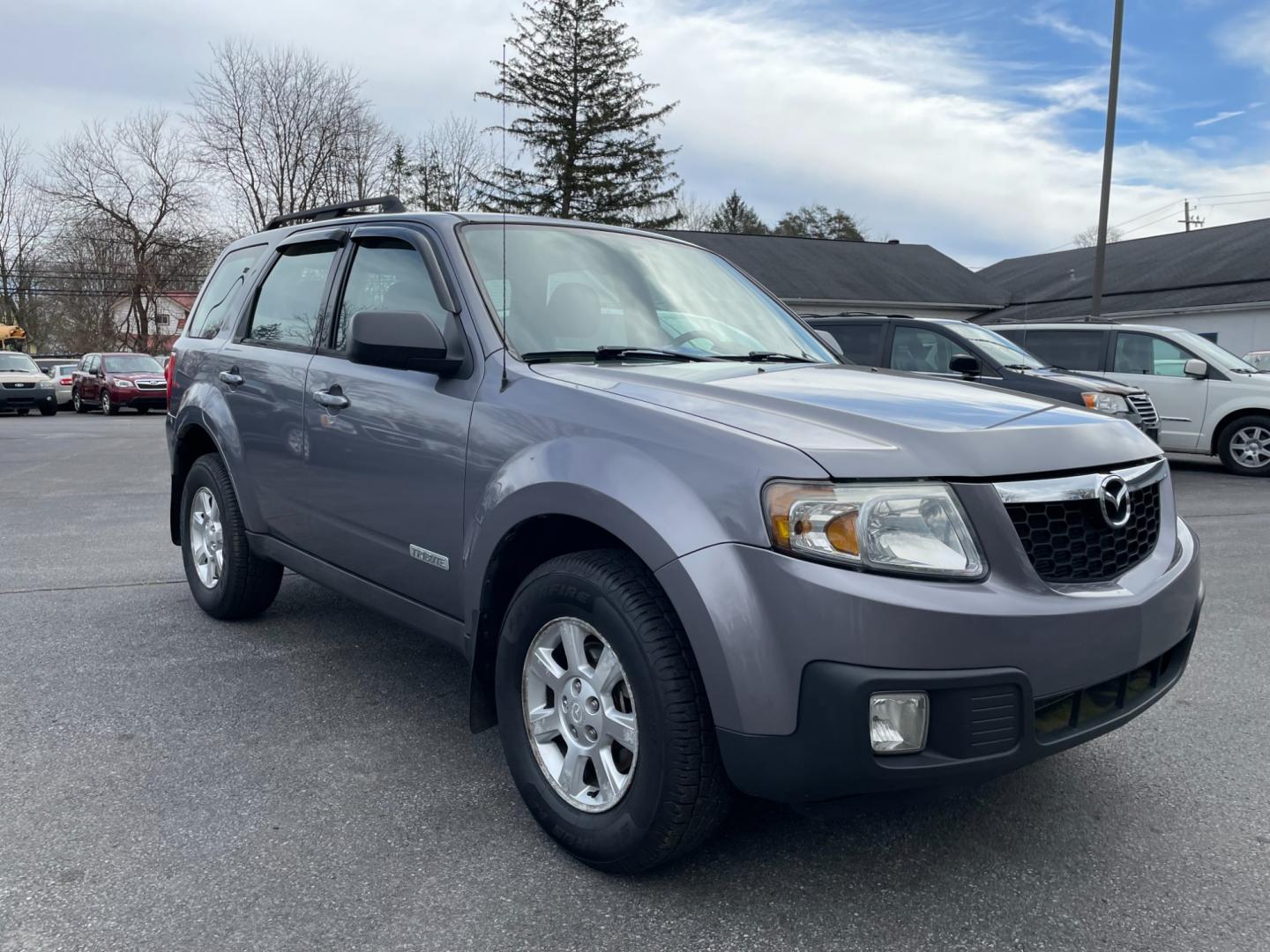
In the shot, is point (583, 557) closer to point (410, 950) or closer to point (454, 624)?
point (454, 624)

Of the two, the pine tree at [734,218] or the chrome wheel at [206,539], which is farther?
the pine tree at [734,218]

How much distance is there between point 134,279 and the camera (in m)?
46.1

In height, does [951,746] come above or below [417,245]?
below

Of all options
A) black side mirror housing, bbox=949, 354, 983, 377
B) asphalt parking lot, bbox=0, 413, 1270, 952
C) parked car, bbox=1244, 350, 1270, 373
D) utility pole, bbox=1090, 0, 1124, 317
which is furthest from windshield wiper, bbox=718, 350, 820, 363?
utility pole, bbox=1090, 0, 1124, 317

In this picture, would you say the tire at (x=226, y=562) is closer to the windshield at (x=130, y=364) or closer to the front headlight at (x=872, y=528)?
the front headlight at (x=872, y=528)

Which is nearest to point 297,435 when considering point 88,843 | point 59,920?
point 88,843

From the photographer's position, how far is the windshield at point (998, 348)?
10.7 metres

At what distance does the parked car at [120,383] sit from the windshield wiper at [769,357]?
83.9 ft

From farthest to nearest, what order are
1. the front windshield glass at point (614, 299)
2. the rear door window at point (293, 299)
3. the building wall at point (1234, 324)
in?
1. the building wall at point (1234, 324)
2. the rear door window at point (293, 299)
3. the front windshield glass at point (614, 299)

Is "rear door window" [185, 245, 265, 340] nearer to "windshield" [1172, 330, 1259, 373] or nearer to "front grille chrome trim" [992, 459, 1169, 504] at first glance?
"front grille chrome trim" [992, 459, 1169, 504]

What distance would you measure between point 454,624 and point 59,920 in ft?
4.15

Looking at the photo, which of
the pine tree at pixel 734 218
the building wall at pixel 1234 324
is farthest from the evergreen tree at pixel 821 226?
the building wall at pixel 1234 324

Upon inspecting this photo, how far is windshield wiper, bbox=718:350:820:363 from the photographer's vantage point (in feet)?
11.5

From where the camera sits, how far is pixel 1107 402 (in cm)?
994
